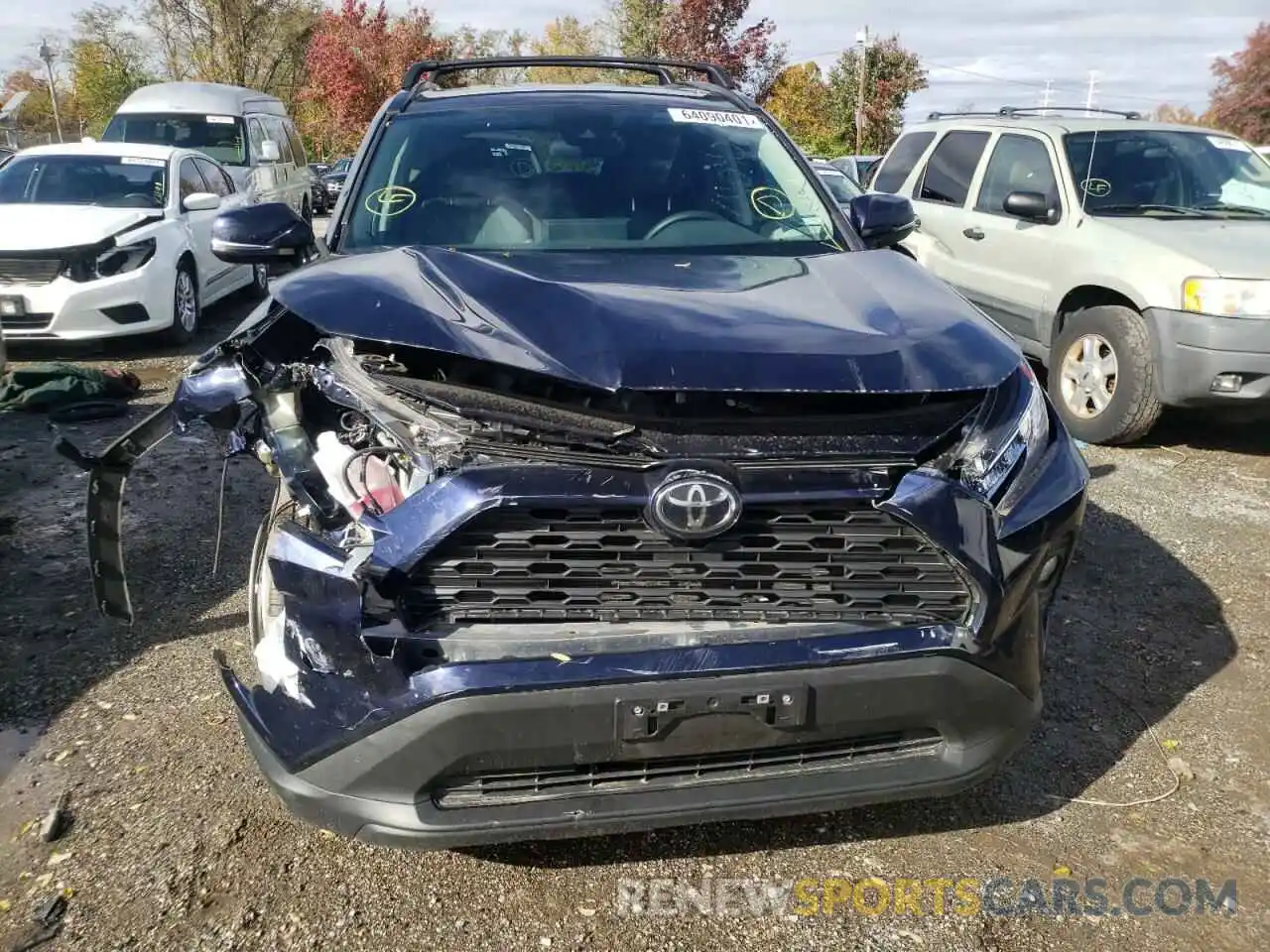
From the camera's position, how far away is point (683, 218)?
360 centimetres

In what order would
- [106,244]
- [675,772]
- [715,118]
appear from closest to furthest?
1. [675,772]
2. [715,118]
3. [106,244]

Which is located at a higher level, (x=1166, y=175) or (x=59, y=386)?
(x=1166, y=175)

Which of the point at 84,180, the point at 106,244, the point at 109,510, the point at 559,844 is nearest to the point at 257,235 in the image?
the point at 109,510

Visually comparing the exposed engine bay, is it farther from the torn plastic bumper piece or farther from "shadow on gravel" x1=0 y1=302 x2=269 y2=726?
"shadow on gravel" x1=0 y1=302 x2=269 y2=726

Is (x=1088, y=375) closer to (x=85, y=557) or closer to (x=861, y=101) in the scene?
(x=85, y=557)

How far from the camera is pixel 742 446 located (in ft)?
7.14

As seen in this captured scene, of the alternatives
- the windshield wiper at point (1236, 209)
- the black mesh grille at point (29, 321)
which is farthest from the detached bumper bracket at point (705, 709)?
the black mesh grille at point (29, 321)

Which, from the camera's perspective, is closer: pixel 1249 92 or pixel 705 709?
pixel 705 709

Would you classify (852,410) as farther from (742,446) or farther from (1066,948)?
(1066,948)

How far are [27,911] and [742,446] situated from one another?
6.33ft

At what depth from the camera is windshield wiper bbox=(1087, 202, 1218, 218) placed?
21.0 feet

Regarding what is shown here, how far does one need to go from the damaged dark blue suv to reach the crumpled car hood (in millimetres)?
10

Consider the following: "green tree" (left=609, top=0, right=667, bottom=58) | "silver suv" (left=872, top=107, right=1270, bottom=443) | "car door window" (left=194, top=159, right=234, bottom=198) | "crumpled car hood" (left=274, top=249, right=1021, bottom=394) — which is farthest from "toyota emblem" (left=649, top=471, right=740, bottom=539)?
"green tree" (left=609, top=0, right=667, bottom=58)

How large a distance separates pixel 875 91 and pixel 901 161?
22.8m
